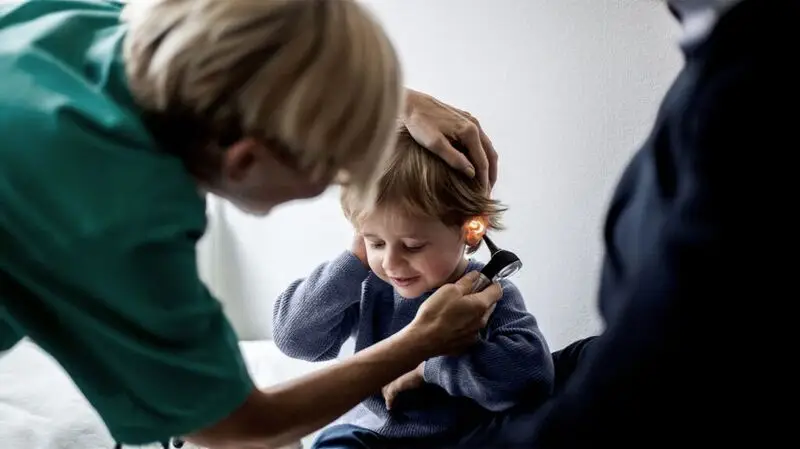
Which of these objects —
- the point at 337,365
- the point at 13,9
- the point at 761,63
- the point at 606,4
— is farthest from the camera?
the point at 606,4

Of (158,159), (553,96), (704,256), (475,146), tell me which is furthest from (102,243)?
(553,96)

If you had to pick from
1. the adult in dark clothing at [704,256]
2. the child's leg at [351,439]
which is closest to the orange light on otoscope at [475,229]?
the child's leg at [351,439]

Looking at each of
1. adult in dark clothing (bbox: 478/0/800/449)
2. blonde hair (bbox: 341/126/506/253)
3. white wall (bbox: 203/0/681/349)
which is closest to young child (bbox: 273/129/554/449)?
blonde hair (bbox: 341/126/506/253)

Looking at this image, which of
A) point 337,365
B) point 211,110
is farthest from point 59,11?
point 337,365

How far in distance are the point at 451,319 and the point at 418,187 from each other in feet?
0.54

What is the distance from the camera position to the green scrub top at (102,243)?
66 centimetres

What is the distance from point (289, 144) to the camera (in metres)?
0.71

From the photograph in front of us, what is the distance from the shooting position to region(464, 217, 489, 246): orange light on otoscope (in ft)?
3.61

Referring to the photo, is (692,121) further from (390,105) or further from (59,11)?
(59,11)

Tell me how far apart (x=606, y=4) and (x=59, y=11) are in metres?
0.77

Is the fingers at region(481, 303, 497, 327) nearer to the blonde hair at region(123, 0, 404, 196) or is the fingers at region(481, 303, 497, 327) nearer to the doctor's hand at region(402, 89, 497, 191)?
the doctor's hand at region(402, 89, 497, 191)

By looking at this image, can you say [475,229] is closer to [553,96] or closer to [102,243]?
[553,96]

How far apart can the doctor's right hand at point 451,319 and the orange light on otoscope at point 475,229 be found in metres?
0.07

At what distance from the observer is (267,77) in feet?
2.29
